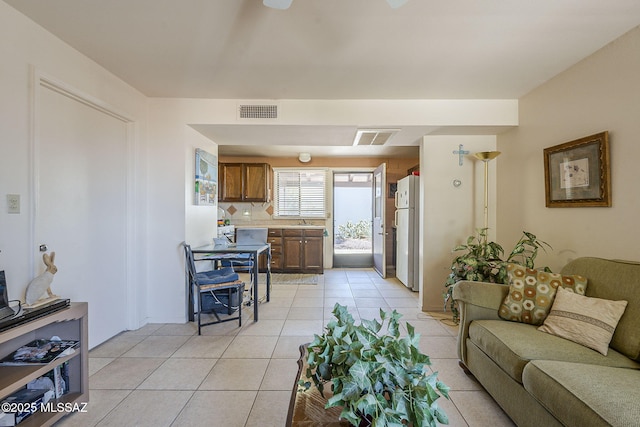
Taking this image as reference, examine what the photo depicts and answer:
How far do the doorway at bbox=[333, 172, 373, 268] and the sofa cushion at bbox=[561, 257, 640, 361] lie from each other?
4.31 meters

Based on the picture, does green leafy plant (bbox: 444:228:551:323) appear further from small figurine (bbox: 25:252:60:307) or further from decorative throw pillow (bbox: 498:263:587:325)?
small figurine (bbox: 25:252:60:307)

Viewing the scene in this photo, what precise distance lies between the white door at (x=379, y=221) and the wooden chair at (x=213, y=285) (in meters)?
2.63

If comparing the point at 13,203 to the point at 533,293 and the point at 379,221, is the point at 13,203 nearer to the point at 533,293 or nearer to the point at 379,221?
the point at 533,293

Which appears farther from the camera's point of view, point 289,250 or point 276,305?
point 289,250

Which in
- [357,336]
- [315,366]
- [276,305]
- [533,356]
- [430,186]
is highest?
[430,186]

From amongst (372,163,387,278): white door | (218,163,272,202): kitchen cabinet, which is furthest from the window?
(372,163,387,278): white door

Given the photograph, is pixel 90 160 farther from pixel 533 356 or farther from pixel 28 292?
pixel 533 356

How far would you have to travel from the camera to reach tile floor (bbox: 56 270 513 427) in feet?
5.35

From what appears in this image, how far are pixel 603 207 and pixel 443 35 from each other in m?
1.67

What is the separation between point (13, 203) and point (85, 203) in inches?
24.1

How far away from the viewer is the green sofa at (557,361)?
1.11 m

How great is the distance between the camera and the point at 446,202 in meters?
3.32

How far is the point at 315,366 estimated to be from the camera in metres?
1.07

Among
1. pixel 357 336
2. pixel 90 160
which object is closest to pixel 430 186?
pixel 357 336
